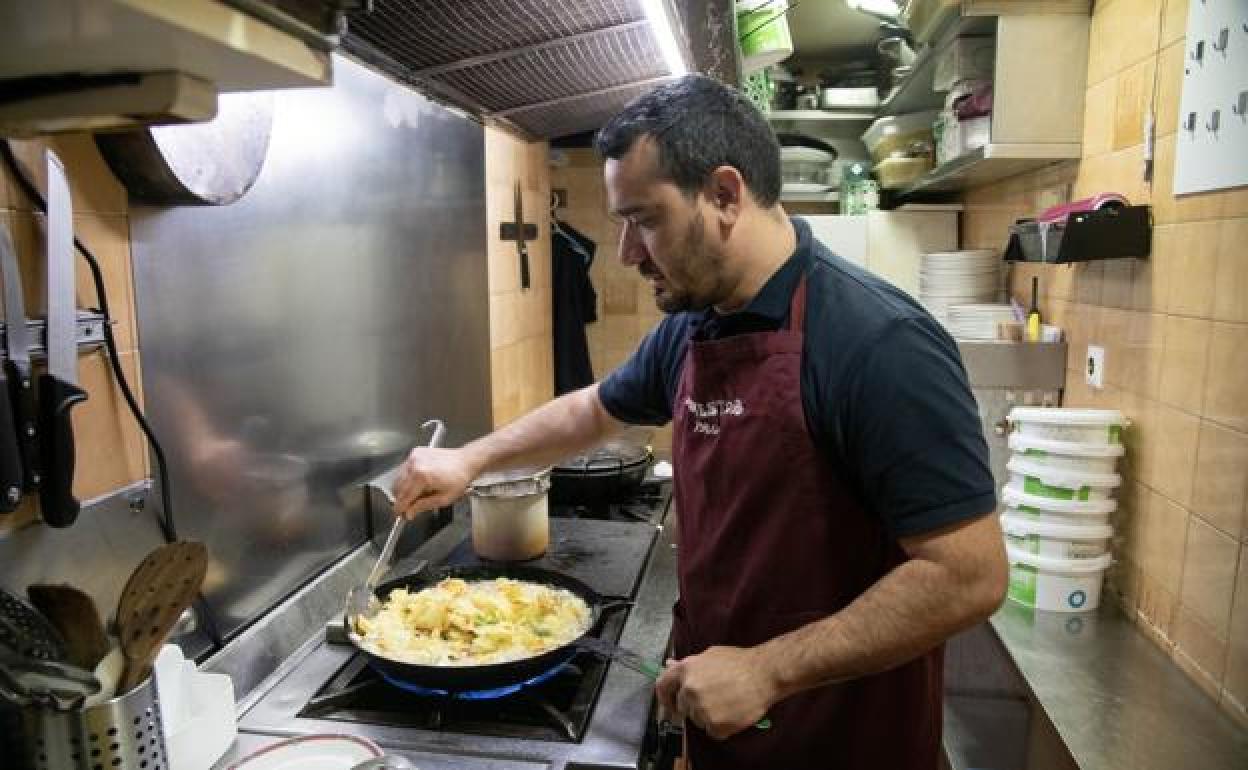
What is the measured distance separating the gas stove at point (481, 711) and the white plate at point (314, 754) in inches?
2.3

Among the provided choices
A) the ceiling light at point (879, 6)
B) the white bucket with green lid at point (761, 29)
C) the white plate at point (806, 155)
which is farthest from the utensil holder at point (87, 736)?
the white plate at point (806, 155)

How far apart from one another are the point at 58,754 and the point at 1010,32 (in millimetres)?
2510

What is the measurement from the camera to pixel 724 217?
3.88 feet

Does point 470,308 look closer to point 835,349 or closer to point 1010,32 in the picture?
point 835,349

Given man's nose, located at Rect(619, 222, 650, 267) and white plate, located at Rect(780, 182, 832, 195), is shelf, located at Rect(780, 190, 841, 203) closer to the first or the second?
white plate, located at Rect(780, 182, 832, 195)

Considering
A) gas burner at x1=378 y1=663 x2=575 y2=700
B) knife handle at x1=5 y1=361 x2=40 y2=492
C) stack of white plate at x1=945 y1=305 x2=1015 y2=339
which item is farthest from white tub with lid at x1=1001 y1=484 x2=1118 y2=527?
knife handle at x1=5 y1=361 x2=40 y2=492

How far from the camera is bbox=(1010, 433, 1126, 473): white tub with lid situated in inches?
74.2

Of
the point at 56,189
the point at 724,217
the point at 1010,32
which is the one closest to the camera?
the point at 56,189

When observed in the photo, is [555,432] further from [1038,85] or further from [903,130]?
[903,130]

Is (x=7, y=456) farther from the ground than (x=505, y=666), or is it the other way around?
(x=7, y=456)

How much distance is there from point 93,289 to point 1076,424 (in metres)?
1.89

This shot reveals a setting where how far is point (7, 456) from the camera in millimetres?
853

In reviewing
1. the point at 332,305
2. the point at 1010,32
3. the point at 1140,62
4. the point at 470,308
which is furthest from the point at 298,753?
the point at 1010,32

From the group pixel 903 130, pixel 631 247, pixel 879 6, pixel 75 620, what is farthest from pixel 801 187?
pixel 75 620
